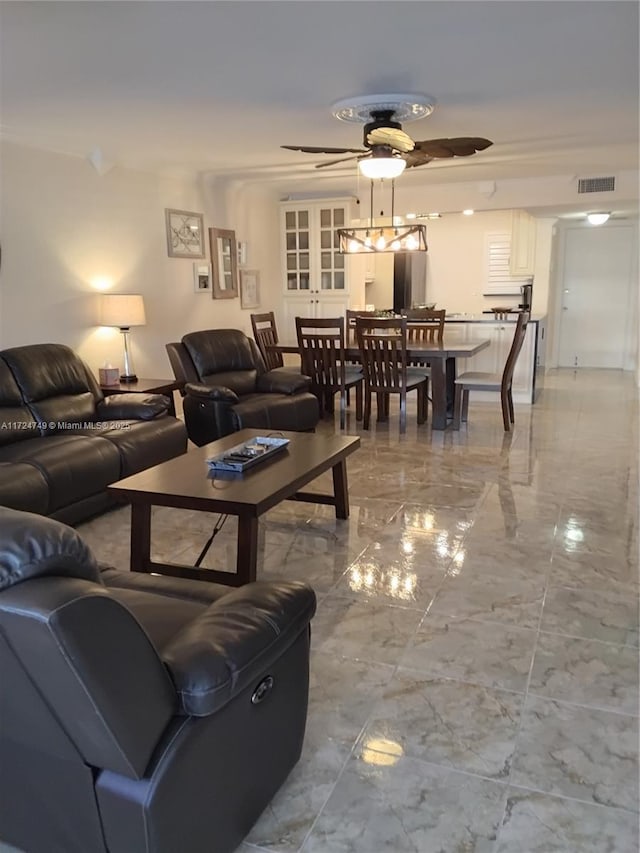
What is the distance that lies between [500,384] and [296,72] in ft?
11.0

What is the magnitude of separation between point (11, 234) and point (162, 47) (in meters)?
2.04

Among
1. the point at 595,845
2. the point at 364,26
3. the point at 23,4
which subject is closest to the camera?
the point at 595,845

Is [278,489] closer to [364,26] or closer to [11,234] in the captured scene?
[364,26]

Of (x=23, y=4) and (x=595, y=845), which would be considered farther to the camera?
(x=23, y=4)

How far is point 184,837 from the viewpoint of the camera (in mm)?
1341

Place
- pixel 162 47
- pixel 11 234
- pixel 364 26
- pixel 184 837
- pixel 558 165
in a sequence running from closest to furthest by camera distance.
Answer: pixel 184 837 < pixel 364 26 < pixel 162 47 < pixel 11 234 < pixel 558 165

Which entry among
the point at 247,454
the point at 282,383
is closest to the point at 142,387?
the point at 282,383

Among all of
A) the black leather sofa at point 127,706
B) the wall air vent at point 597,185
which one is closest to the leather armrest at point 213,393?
the black leather sofa at point 127,706

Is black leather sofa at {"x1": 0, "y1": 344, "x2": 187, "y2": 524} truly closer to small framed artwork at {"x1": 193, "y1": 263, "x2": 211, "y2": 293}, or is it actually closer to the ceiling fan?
the ceiling fan

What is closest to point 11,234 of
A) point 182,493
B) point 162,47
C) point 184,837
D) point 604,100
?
point 162,47

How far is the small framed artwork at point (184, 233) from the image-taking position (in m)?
5.88

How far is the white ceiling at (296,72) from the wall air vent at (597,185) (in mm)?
1158

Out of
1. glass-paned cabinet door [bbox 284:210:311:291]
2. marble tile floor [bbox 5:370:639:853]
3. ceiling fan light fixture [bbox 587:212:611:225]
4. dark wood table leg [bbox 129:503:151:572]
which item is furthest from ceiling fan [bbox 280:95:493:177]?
ceiling fan light fixture [bbox 587:212:611:225]

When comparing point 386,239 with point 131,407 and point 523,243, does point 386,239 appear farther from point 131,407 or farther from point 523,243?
point 523,243
